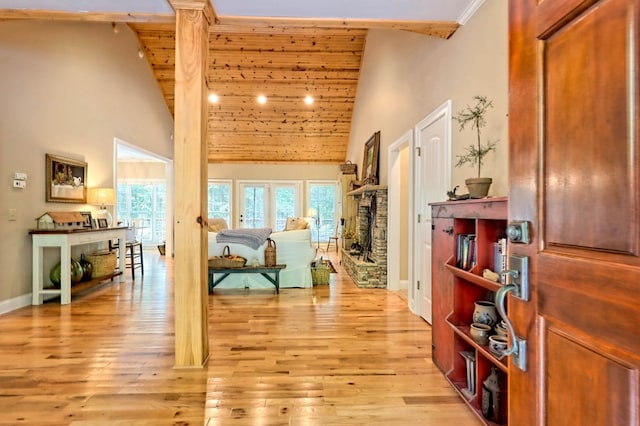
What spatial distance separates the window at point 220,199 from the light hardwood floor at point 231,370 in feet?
20.0

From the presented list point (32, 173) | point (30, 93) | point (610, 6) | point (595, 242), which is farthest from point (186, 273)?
point (30, 93)

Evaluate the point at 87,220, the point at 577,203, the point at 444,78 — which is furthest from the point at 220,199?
the point at 577,203

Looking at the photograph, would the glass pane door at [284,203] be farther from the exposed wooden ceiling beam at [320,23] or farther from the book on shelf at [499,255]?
the book on shelf at [499,255]

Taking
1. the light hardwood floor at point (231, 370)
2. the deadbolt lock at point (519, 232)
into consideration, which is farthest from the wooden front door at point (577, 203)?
the light hardwood floor at point (231, 370)

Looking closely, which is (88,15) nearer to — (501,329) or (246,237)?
(246,237)

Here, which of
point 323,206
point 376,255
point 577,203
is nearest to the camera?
point 577,203

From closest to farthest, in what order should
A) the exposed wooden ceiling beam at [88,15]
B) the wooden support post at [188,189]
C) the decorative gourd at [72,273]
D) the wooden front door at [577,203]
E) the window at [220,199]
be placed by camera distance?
1. the wooden front door at [577,203]
2. the wooden support post at [188,189]
3. the exposed wooden ceiling beam at [88,15]
4. the decorative gourd at [72,273]
5. the window at [220,199]

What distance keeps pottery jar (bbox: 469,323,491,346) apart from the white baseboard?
15.0 feet

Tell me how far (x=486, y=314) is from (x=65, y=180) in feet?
17.0

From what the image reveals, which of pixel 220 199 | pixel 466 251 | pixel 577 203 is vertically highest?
pixel 220 199

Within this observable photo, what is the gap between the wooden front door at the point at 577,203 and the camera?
658 millimetres

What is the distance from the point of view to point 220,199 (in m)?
9.96

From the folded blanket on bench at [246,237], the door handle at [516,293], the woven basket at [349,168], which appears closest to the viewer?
the door handle at [516,293]

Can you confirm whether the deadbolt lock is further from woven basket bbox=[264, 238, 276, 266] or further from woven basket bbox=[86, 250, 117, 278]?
woven basket bbox=[86, 250, 117, 278]
